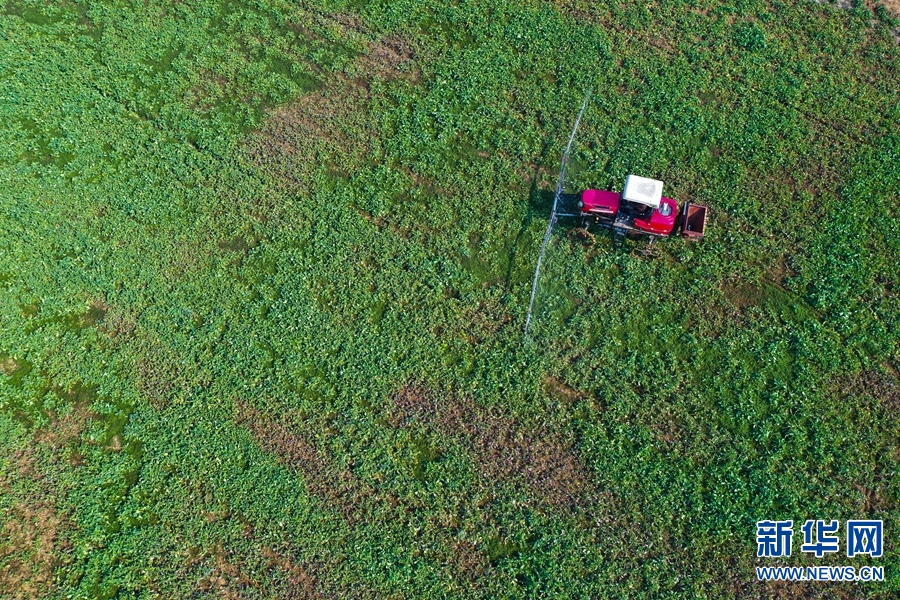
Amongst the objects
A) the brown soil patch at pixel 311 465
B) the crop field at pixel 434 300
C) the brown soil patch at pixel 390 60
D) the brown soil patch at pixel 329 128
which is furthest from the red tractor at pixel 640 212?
the brown soil patch at pixel 311 465

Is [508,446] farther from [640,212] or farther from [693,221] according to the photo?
[693,221]

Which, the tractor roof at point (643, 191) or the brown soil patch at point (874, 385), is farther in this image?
the tractor roof at point (643, 191)

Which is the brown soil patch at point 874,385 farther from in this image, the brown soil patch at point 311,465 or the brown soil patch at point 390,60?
the brown soil patch at point 390,60

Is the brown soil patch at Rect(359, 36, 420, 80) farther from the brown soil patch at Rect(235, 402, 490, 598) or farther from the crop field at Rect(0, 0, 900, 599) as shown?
the brown soil patch at Rect(235, 402, 490, 598)

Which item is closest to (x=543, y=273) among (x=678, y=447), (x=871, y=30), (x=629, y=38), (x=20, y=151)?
(x=678, y=447)

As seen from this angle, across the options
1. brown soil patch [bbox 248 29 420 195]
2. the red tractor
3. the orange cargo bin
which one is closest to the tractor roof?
the red tractor

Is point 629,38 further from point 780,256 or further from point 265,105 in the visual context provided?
point 265,105
